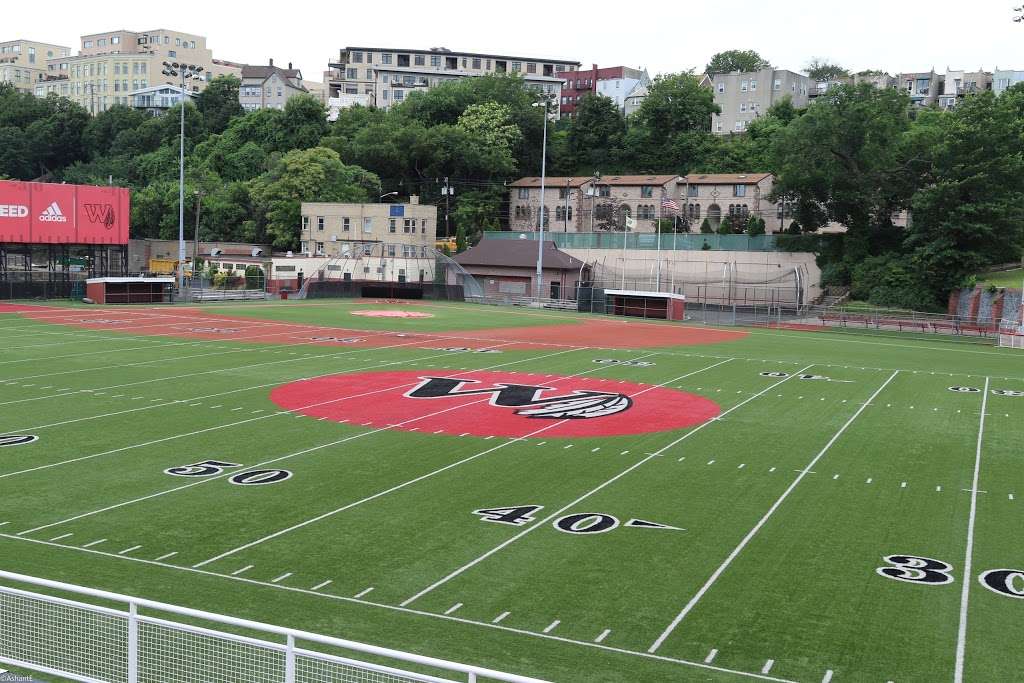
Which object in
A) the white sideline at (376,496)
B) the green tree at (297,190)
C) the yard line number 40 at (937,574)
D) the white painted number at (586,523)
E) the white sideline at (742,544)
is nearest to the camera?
the white sideline at (742,544)

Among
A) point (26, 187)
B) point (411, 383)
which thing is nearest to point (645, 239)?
point (26, 187)

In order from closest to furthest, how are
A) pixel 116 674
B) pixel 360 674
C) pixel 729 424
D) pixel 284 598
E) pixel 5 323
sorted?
pixel 360 674 → pixel 116 674 → pixel 284 598 → pixel 729 424 → pixel 5 323

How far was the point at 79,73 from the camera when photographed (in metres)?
190

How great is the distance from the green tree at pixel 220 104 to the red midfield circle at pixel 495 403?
116837mm

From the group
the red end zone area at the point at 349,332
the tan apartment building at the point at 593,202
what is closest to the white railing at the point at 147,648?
the red end zone area at the point at 349,332

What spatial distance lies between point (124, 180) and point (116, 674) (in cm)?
13244

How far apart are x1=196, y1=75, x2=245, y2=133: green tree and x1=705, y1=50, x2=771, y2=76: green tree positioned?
80629 mm

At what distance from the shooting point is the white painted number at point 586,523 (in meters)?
16.9

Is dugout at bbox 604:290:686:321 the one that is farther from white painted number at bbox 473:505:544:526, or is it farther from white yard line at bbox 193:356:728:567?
white painted number at bbox 473:505:544:526

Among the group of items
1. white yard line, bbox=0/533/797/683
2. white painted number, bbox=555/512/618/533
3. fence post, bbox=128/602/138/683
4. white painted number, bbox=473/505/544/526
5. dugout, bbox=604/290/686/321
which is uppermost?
dugout, bbox=604/290/686/321

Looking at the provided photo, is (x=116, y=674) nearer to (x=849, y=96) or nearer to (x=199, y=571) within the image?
(x=199, y=571)

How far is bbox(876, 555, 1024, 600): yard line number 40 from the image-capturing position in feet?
47.4

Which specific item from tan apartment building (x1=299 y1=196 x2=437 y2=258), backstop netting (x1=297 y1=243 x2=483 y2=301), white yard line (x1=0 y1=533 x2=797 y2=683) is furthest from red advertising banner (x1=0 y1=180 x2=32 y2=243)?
white yard line (x1=0 y1=533 x2=797 y2=683)

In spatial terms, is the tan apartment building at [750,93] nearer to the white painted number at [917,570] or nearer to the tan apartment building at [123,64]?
the tan apartment building at [123,64]
